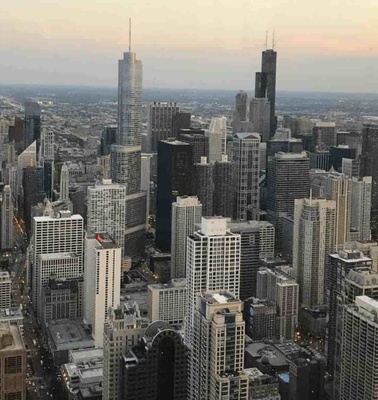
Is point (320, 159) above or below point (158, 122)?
below

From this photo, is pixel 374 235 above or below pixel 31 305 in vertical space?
above

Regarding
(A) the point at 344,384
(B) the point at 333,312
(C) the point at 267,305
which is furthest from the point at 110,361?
(C) the point at 267,305

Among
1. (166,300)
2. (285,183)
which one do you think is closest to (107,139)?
(285,183)

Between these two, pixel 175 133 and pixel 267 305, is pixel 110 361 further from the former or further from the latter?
pixel 175 133

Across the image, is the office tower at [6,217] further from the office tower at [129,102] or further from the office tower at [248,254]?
the office tower at [248,254]

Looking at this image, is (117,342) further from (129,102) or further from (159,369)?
(129,102)

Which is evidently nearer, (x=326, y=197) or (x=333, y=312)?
(x=333, y=312)

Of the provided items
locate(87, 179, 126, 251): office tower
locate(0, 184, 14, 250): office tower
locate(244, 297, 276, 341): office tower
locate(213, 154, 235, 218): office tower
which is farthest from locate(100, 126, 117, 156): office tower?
locate(244, 297, 276, 341): office tower

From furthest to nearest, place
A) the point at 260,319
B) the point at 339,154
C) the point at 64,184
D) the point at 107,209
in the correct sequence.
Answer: the point at 339,154 < the point at 64,184 < the point at 107,209 < the point at 260,319

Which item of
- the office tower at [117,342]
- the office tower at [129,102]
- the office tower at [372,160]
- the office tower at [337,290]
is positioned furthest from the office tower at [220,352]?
the office tower at [129,102]
